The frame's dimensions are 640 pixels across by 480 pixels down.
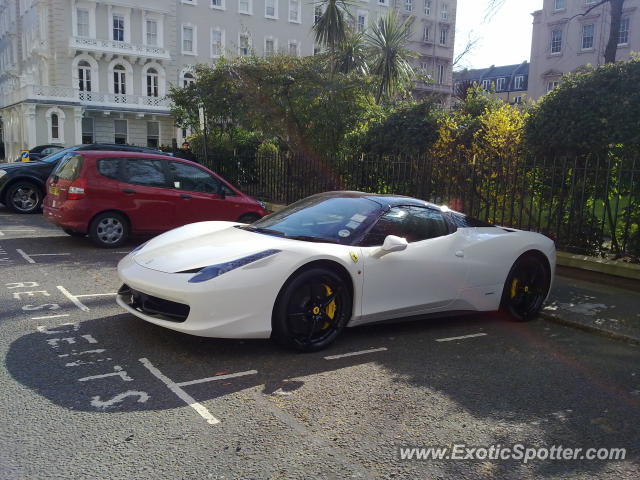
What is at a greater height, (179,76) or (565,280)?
(179,76)

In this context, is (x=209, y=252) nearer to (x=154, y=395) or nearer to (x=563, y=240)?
(x=154, y=395)

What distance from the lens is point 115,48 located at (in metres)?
41.2

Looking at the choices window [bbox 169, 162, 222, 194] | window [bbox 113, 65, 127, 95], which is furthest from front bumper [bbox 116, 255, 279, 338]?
window [bbox 113, 65, 127, 95]

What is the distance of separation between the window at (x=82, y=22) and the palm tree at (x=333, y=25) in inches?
1152

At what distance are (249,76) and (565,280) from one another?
426 inches

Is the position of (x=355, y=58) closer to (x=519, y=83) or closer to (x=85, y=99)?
(x=85, y=99)

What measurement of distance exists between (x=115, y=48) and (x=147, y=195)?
119 ft

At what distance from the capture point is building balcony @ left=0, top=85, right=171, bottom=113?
3962 centimetres

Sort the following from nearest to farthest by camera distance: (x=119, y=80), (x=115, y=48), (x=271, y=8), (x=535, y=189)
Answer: (x=535, y=189), (x=115, y=48), (x=119, y=80), (x=271, y=8)

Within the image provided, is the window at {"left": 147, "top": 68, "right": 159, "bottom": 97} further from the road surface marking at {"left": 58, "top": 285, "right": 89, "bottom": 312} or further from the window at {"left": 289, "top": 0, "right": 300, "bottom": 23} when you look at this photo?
A: the road surface marking at {"left": 58, "top": 285, "right": 89, "bottom": 312}

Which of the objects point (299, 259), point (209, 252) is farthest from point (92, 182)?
point (299, 259)

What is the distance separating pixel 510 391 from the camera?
13.9 feet

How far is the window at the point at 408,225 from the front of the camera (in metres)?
5.23

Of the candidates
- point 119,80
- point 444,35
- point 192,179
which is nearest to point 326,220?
point 192,179
